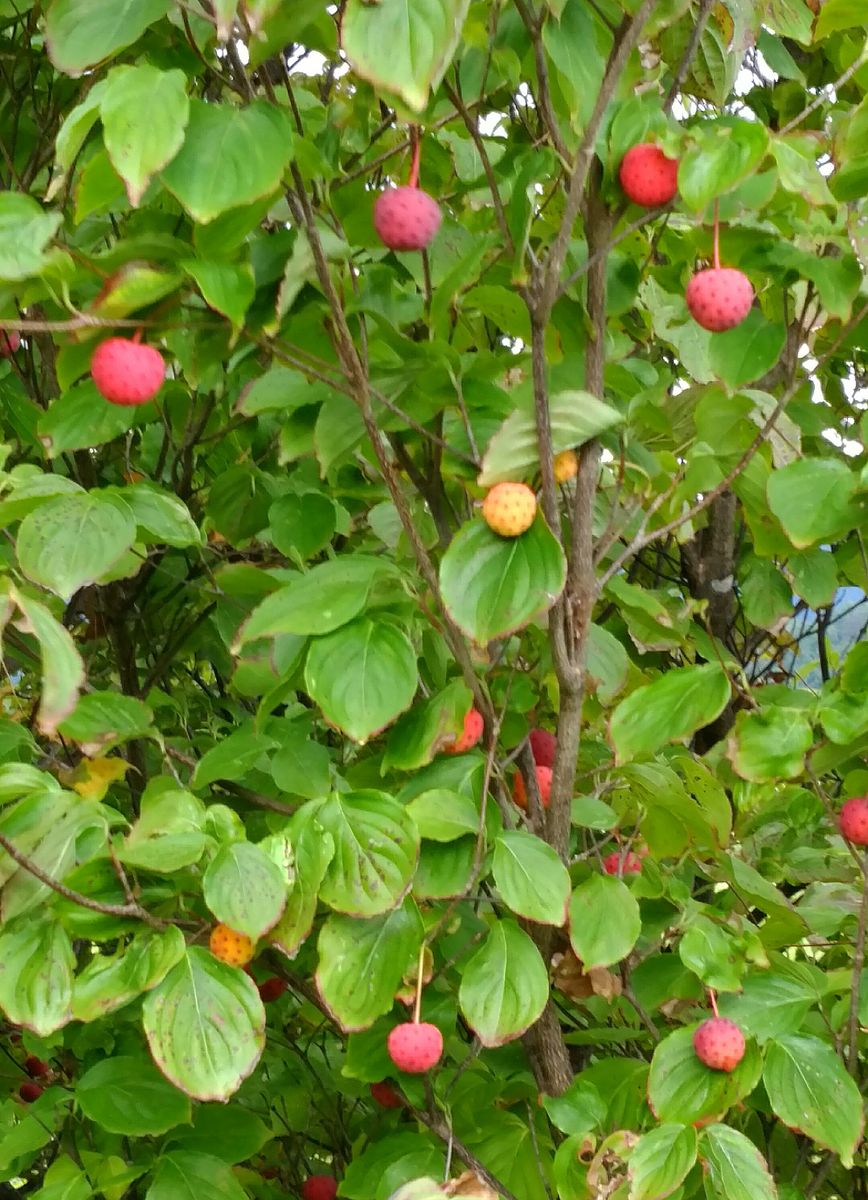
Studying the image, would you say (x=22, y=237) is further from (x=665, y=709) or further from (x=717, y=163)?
(x=665, y=709)

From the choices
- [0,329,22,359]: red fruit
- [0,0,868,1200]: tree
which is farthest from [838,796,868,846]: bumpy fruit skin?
[0,329,22,359]: red fruit

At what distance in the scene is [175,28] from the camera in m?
0.92

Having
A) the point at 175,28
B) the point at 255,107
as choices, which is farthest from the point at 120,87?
the point at 175,28

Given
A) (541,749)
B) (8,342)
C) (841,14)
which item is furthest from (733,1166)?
(8,342)

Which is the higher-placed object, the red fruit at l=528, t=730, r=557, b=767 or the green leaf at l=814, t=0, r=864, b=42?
the green leaf at l=814, t=0, r=864, b=42

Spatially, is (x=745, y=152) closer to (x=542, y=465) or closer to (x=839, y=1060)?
(x=542, y=465)

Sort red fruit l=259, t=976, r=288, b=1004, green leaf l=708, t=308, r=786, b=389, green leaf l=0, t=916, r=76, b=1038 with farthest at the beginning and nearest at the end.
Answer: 1. red fruit l=259, t=976, r=288, b=1004
2. green leaf l=708, t=308, r=786, b=389
3. green leaf l=0, t=916, r=76, b=1038

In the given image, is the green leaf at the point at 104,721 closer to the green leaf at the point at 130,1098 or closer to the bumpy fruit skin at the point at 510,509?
the green leaf at the point at 130,1098

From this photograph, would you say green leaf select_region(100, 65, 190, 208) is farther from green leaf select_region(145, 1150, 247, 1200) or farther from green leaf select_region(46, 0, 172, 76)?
green leaf select_region(145, 1150, 247, 1200)

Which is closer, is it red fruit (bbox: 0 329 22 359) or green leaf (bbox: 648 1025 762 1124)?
green leaf (bbox: 648 1025 762 1124)

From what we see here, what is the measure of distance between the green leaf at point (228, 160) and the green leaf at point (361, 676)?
0.35m

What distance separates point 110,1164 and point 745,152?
45.4 inches

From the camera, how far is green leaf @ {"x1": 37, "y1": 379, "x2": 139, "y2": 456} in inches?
43.5

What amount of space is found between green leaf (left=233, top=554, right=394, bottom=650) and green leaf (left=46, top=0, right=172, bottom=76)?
16.4 inches
